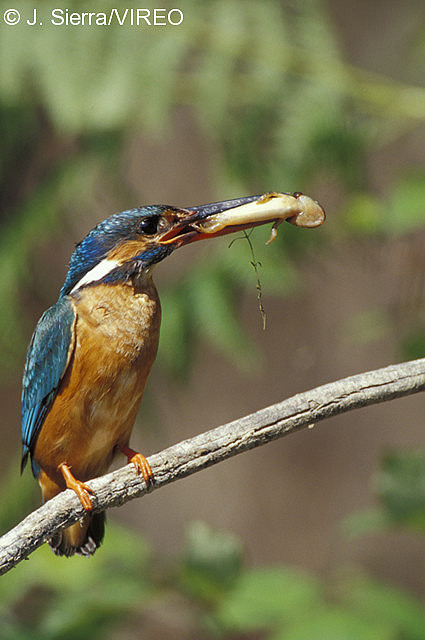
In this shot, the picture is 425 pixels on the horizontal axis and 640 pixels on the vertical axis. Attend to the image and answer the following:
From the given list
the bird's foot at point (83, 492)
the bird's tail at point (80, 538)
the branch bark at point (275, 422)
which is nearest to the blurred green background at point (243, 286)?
the bird's tail at point (80, 538)

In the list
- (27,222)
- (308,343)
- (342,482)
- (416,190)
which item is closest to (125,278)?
(416,190)

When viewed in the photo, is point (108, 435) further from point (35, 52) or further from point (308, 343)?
point (308, 343)

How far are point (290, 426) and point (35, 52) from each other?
6.59 feet

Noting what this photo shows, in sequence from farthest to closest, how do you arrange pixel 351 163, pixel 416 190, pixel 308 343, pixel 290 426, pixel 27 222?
pixel 308 343 → pixel 27 222 → pixel 351 163 → pixel 416 190 → pixel 290 426

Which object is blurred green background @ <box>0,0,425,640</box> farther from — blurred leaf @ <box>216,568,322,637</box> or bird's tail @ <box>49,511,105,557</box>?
bird's tail @ <box>49,511,105,557</box>

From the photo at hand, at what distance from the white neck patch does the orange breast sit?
22 mm

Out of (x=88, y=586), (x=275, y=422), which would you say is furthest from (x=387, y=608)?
(x=275, y=422)

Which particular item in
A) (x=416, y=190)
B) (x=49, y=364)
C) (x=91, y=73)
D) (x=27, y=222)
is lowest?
(x=49, y=364)

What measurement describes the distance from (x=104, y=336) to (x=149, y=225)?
26 centimetres

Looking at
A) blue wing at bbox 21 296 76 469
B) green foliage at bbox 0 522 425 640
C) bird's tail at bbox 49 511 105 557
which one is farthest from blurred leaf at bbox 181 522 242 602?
blue wing at bbox 21 296 76 469

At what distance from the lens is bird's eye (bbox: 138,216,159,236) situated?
1.77 metres

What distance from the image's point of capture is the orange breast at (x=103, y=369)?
1.72 metres

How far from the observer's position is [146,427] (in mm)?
3240

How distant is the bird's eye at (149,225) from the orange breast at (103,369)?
109 millimetres
